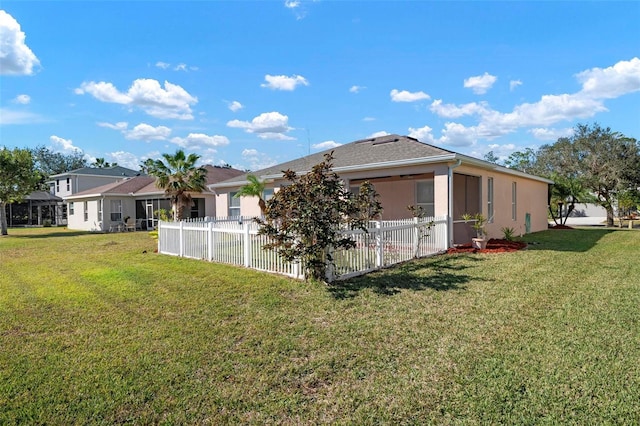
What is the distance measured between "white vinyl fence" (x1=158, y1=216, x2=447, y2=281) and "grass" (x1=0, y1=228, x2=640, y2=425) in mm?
620

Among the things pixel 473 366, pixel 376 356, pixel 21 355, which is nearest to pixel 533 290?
pixel 473 366

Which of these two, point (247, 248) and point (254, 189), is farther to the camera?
point (254, 189)

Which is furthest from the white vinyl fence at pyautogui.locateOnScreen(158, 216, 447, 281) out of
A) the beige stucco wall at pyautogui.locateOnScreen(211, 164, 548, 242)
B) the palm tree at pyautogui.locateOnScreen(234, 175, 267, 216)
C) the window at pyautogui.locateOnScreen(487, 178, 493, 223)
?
the palm tree at pyautogui.locateOnScreen(234, 175, 267, 216)

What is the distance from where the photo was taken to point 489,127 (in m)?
33.1

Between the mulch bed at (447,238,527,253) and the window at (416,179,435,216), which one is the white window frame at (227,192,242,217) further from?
the mulch bed at (447,238,527,253)

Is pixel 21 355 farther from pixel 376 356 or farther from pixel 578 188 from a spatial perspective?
pixel 578 188

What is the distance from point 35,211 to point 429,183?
3867 centimetres

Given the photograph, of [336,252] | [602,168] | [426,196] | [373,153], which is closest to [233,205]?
[373,153]

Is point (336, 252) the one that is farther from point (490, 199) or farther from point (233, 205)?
point (233, 205)

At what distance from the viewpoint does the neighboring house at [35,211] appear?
3462 cm

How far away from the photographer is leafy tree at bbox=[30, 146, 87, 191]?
192 feet

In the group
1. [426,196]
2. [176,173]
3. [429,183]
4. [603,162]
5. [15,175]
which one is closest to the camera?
[429,183]

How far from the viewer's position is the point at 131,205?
27.3 meters

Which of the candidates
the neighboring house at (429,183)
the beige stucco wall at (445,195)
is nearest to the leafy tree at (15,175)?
the neighboring house at (429,183)
